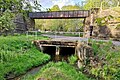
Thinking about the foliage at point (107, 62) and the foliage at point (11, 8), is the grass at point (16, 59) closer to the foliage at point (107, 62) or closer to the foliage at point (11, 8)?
the foliage at point (107, 62)

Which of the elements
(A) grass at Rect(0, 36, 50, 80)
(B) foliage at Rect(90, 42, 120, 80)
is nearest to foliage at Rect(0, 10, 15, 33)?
(B) foliage at Rect(90, 42, 120, 80)

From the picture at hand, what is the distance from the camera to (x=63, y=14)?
1252 inches

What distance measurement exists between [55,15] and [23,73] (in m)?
19.9

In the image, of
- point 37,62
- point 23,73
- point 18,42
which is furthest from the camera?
point 18,42

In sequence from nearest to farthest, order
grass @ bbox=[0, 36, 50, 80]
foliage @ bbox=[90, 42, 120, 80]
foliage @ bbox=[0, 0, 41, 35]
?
1. foliage @ bbox=[0, 0, 41, 35]
2. foliage @ bbox=[90, 42, 120, 80]
3. grass @ bbox=[0, 36, 50, 80]

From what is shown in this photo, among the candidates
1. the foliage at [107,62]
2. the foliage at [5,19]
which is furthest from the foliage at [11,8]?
the foliage at [107,62]

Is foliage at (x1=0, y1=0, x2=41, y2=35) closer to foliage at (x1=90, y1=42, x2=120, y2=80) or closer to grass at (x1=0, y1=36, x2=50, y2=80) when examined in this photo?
foliage at (x1=90, y1=42, x2=120, y2=80)

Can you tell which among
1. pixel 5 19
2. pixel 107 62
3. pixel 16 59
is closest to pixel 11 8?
pixel 5 19

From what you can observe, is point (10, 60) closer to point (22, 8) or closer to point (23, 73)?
point (23, 73)

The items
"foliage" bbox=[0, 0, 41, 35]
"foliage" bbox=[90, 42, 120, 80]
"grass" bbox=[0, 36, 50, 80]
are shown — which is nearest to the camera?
"foliage" bbox=[0, 0, 41, 35]

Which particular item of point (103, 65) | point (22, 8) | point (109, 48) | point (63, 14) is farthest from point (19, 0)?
point (63, 14)

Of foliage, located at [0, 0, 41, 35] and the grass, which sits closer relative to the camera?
foliage, located at [0, 0, 41, 35]

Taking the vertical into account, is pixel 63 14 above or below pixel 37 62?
above

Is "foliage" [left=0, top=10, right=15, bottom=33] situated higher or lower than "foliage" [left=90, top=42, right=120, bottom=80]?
higher
